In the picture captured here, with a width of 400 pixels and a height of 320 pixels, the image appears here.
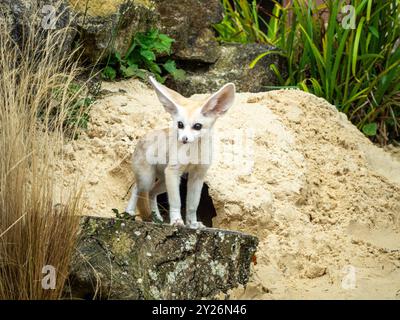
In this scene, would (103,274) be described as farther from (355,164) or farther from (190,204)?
(355,164)

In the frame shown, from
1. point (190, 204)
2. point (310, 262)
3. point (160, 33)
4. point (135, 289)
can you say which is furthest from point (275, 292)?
point (160, 33)

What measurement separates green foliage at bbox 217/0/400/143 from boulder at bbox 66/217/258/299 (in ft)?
12.0

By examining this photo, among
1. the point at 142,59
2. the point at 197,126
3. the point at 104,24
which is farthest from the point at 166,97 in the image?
the point at 142,59

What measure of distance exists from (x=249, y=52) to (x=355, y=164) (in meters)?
2.21

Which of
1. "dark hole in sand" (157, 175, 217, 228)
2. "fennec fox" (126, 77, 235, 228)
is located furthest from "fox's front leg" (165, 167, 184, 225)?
"dark hole in sand" (157, 175, 217, 228)

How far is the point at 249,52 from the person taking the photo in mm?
8602

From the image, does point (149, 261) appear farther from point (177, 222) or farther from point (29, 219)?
point (29, 219)

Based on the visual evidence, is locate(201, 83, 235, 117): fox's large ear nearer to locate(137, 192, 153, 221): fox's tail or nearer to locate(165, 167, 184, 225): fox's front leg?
locate(165, 167, 184, 225): fox's front leg

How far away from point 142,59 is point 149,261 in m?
3.27

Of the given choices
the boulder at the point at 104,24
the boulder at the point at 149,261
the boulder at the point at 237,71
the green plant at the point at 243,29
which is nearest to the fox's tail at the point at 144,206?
the boulder at the point at 149,261

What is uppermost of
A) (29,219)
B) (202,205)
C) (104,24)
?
(104,24)

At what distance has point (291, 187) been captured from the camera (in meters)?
6.41

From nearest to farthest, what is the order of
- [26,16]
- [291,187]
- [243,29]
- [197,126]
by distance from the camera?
1. [197,126]
2. [26,16]
3. [291,187]
4. [243,29]

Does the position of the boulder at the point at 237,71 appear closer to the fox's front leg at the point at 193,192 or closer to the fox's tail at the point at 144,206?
the fox's tail at the point at 144,206
